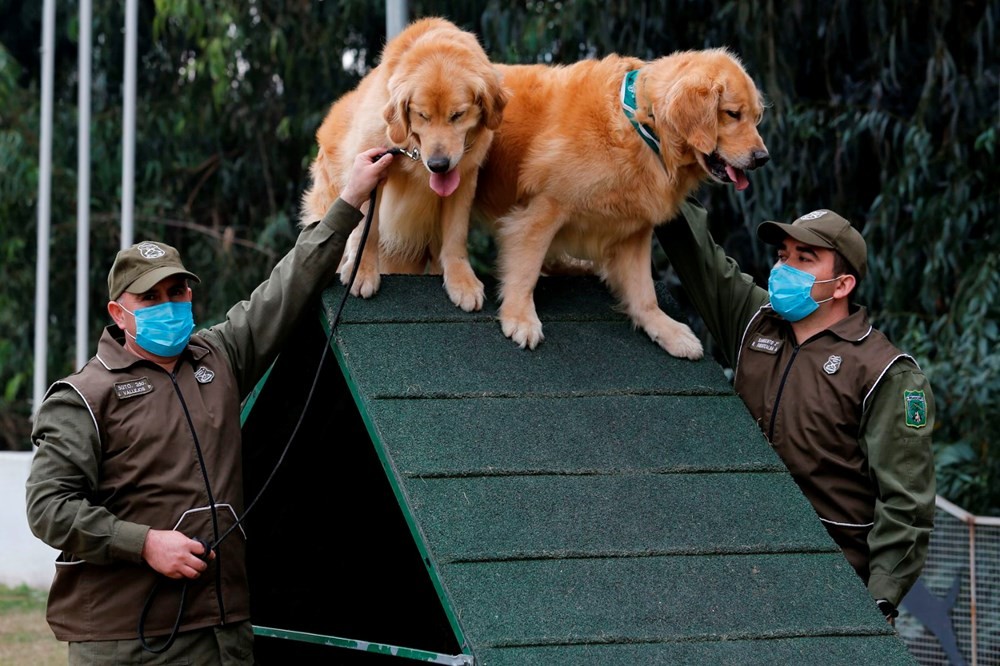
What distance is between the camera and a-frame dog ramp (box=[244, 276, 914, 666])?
3.49 m

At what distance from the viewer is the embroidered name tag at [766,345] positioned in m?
4.41

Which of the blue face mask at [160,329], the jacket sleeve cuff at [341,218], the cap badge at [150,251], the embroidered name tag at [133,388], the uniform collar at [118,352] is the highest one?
the jacket sleeve cuff at [341,218]

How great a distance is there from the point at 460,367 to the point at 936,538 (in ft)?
13.1

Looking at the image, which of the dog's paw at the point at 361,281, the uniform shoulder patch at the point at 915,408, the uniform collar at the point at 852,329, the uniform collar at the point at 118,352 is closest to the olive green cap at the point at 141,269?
the uniform collar at the point at 118,352


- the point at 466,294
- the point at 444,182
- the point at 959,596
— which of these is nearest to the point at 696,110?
the point at 444,182

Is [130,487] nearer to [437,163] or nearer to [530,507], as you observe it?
[530,507]

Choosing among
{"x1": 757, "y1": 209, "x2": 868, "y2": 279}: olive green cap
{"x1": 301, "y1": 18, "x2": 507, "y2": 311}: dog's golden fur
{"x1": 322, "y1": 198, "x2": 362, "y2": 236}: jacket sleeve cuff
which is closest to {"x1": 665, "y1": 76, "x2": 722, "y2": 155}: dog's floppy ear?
{"x1": 757, "y1": 209, "x2": 868, "y2": 279}: olive green cap

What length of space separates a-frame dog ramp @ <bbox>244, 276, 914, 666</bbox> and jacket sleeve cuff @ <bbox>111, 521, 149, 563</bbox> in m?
0.76

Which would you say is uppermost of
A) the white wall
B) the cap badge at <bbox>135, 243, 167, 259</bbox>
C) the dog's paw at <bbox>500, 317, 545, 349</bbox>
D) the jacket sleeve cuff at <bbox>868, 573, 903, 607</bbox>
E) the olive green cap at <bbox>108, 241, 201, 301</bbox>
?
the cap badge at <bbox>135, 243, 167, 259</bbox>

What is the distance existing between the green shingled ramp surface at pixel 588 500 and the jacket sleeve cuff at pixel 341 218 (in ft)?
0.83

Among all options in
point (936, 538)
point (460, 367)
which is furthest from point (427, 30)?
point (936, 538)

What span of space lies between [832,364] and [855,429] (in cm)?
24

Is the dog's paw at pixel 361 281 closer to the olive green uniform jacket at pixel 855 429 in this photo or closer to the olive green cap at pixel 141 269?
the olive green cap at pixel 141 269

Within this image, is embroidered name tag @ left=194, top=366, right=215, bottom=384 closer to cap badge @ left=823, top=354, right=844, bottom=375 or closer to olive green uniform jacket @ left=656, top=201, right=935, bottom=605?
olive green uniform jacket @ left=656, top=201, right=935, bottom=605
